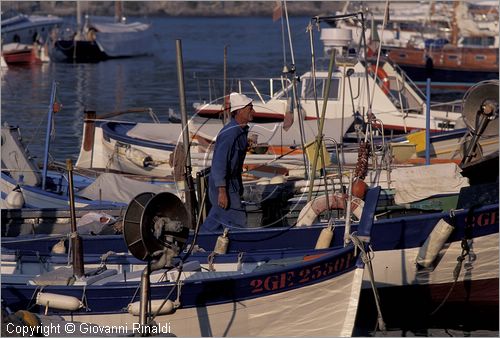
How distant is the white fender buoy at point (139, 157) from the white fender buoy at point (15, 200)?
470cm

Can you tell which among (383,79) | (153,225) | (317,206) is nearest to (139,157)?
(383,79)

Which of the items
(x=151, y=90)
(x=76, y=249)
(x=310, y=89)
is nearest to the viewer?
(x=76, y=249)

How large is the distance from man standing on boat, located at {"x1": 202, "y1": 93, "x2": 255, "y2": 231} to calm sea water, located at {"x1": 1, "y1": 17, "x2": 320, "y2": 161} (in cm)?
928

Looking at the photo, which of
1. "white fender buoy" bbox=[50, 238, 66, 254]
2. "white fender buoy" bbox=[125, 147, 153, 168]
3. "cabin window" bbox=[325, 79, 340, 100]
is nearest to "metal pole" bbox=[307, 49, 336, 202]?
"white fender buoy" bbox=[50, 238, 66, 254]

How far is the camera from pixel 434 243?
11938 mm

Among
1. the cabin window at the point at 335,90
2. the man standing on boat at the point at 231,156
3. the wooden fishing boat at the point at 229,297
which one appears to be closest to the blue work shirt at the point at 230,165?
the man standing on boat at the point at 231,156

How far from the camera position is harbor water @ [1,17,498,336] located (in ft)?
41.9

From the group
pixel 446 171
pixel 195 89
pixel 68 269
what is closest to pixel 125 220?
pixel 68 269

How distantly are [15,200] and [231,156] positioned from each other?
442 centimetres

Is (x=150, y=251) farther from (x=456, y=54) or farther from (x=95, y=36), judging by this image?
(x=95, y=36)

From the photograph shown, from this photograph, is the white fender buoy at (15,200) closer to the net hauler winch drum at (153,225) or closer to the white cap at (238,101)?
the white cap at (238,101)

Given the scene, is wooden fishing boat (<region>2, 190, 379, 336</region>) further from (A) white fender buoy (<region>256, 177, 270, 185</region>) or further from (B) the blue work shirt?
(A) white fender buoy (<region>256, 177, 270, 185</region>)

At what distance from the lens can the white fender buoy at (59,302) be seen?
378 inches

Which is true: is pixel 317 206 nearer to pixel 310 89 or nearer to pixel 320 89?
pixel 320 89
